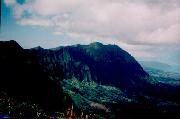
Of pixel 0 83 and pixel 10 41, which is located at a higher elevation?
pixel 10 41

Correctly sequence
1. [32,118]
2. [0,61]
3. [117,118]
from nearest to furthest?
1. [32,118]
2. [0,61]
3. [117,118]

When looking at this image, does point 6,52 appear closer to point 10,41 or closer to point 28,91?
point 10,41

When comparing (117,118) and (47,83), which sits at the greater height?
(47,83)

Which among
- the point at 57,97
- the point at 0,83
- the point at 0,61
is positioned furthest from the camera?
the point at 57,97

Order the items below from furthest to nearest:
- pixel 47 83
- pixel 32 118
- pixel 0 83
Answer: pixel 47 83 < pixel 0 83 < pixel 32 118

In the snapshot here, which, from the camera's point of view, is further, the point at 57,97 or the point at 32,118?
the point at 57,97

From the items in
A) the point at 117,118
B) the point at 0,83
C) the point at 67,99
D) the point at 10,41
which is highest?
the point at 10,41

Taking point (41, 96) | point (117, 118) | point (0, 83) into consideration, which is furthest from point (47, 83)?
point (117, 118)

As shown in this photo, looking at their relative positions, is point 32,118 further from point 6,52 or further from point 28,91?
point 6,52

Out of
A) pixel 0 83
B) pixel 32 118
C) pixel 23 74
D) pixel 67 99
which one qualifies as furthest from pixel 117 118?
pixel 32 118
